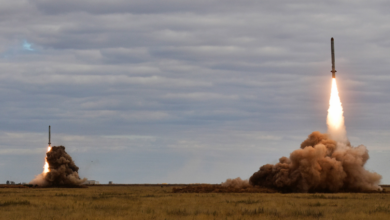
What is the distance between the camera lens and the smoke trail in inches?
5920

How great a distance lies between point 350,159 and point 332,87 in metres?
13.4

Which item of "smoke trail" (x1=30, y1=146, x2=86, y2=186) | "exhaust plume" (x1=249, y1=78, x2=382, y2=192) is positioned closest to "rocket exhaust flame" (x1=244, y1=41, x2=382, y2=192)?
"exhaust plume" (x1=249, y1=78, x2=382, y2=192)

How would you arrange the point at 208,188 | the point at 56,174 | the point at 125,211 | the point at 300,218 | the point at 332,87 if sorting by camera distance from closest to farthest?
the point at 300,218 → the point at 125,211 → the point at 332,87 → the point at 208,188 → the point at 56,174

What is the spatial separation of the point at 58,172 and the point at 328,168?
81.3 meters

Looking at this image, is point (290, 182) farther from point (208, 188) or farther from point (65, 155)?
point (65, 155)

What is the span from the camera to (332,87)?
93.9 m

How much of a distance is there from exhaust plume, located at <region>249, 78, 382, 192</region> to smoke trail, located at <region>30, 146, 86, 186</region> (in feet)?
221

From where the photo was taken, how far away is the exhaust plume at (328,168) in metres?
94.4

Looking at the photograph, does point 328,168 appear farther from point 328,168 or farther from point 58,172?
point 58,172

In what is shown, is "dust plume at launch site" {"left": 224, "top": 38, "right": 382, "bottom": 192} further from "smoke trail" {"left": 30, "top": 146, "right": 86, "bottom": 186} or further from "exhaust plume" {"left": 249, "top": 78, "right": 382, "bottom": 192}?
"smoke trail" {"left": 30, "top": 146, "right": 86, "bottom": 186}

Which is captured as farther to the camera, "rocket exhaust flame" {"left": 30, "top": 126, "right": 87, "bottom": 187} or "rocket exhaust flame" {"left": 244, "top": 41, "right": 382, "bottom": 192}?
"rocket exhaust flame" {"left": 30, "top": 126, "right": 87, "bottom": 187}

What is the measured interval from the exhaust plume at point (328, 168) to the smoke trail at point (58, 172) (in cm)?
6737

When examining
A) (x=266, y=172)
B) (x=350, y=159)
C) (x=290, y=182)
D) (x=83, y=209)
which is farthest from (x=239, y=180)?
(x=83, y=209)

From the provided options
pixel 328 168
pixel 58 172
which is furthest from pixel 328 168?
pixel 58 172
